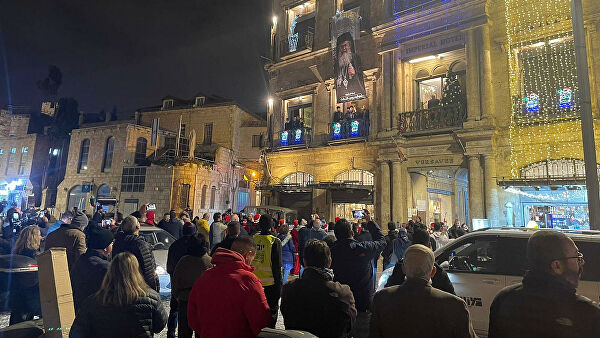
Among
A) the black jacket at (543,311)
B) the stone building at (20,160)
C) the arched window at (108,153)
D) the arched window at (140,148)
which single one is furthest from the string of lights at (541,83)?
the stone building at (20,160)

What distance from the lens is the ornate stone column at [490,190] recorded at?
1561 centimetres

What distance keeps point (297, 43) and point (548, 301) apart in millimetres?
23866

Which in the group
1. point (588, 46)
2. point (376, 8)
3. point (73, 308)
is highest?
point (376, 8)

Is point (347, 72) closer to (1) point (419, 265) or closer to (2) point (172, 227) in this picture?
(2) point (172, 227)

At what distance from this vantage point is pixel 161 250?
29.5ft

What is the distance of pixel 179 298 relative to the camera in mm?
4742

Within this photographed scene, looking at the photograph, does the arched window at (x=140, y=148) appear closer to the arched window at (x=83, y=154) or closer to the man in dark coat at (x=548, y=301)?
the arched window at (x=83, y=154)

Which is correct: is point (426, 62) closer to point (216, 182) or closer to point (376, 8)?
point (376, 8)

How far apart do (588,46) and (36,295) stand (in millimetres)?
19926

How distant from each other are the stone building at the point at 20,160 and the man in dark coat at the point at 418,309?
43443mm

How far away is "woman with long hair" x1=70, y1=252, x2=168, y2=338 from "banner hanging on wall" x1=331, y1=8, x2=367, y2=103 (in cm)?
1822

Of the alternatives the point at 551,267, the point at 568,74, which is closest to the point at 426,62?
the point at 568,74

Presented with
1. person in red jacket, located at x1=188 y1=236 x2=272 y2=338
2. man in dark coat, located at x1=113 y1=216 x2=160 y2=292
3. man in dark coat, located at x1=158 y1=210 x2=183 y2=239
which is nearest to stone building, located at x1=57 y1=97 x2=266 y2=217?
man in dark coat, located at x1=158 y1=210 x2=183 y2=239

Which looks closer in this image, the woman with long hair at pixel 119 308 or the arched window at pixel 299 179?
the woman with long hair at pixel 119 308
